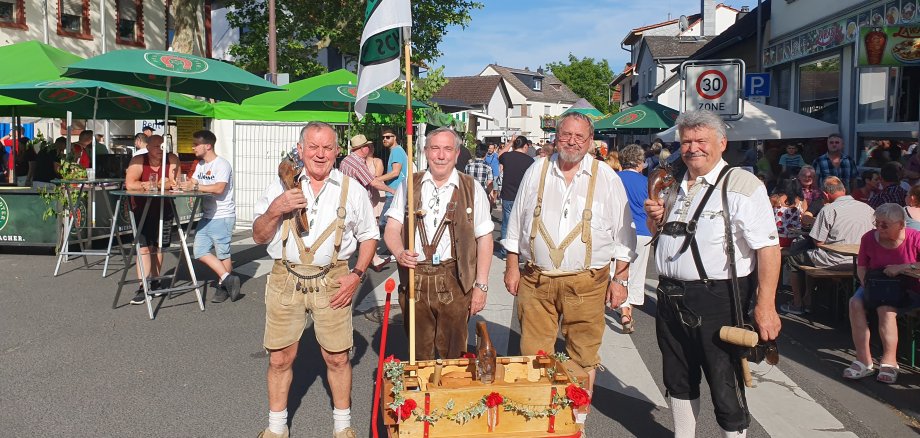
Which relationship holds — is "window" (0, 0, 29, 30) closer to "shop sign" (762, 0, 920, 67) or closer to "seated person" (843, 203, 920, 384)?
"shop sign" (762, 0, 920, 67)

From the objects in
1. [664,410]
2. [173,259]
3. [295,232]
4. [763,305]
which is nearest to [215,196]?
[173,259]

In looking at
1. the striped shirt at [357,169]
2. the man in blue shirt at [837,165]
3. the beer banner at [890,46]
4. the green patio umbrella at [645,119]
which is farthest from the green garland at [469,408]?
the green patio umbrella at [645,119]

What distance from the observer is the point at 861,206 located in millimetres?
8078

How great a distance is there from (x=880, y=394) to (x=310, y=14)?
24.9 m

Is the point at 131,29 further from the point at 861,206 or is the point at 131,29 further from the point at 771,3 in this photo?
the point at 861,206

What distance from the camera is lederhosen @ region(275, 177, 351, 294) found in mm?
4340

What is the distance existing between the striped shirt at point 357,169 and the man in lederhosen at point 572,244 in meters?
5.27

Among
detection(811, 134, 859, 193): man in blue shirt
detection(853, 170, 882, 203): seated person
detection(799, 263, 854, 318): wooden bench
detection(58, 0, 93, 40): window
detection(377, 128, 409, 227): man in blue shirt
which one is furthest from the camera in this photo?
detection(58, 0, 93, 40): window

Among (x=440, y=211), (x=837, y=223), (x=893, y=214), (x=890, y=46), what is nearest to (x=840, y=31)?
(x=890, y=46)

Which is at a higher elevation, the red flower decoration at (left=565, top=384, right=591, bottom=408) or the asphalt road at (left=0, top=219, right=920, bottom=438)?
the red flower decoration at (left=565, top=384, right=591, bottom=408)

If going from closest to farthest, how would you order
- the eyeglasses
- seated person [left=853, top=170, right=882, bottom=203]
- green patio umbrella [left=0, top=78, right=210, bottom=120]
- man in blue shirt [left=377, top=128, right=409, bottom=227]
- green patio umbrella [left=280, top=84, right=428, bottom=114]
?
the eyeglasses < seated person [left=853, top=170, right=882, bottom=203] < green patio umbrella [left=0, top=78, right=210, bottom=120] < man in blue shirt [left=377, top=128, right=409, bottom=227] < green patio umbrella [left=280, top=84, right=428, bottom=114]

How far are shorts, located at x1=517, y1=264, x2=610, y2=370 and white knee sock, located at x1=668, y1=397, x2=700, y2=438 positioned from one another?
1.91 ft

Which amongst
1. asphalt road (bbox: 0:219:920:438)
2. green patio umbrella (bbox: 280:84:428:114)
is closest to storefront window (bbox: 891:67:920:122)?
asphalt road (bbox: 0:219:920:438)

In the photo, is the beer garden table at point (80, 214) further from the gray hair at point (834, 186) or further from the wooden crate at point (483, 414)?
the gray hair at point (834, 186)
